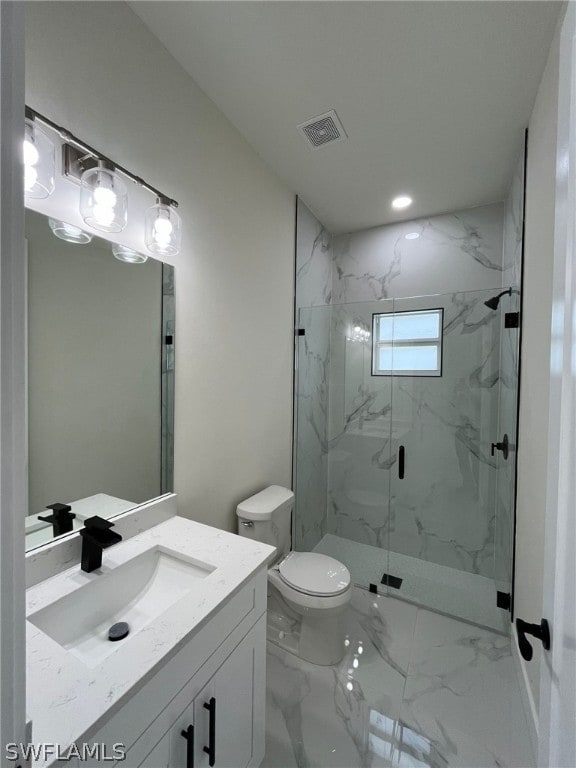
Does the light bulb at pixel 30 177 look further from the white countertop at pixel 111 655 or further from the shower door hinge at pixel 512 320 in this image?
the shower door hinge at pixel 512 320

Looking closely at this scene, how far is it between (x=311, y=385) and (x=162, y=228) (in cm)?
158

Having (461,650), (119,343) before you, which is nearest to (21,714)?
(119,343)

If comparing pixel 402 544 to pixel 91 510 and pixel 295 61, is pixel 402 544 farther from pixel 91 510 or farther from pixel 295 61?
pixel 295 61

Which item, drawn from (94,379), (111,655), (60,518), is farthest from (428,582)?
(94,379)

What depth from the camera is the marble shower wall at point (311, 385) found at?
7.84ft

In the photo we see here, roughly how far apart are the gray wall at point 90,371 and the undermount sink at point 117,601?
271 millimetres

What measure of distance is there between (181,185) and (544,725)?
1.95m

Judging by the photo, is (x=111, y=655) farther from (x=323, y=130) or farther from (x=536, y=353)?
(x=323, y=130)

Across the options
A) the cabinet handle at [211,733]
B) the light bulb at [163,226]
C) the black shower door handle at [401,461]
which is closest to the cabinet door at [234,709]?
the cabinet handle at [211,733]

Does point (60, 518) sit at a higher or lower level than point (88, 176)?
lower

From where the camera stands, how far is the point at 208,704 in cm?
82

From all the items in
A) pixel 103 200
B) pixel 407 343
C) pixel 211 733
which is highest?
pixel 103 200

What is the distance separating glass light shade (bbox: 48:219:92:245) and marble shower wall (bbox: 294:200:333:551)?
1498 mm

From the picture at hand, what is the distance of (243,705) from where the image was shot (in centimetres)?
97
